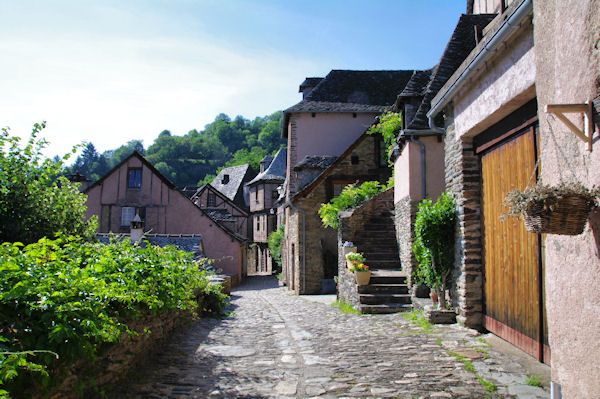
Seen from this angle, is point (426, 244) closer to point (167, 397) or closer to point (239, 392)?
point (239, 392)

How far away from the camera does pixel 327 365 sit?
536 cm

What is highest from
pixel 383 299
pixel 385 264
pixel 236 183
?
pixel 236 183

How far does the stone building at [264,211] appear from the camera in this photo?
123 ft

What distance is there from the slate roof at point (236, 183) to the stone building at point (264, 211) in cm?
321

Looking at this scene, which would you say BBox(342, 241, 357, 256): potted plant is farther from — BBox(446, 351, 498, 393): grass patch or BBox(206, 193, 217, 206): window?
BBox(206, 193, 217, 206): window

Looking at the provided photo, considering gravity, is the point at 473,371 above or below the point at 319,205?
below

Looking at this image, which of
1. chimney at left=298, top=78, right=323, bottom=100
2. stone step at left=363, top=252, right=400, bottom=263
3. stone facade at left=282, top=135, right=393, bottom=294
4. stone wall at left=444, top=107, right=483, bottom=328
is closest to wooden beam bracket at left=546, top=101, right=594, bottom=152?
stone wall at left=444, top=107, right=483, bottom=328

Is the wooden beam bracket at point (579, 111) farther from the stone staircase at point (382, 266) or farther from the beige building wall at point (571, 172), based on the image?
the stone staircase at point (382, 266)

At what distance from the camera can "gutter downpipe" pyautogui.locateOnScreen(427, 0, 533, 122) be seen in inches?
180

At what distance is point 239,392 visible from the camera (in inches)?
174

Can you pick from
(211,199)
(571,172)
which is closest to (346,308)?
(571,172)

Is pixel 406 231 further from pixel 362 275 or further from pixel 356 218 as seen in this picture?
pixel 356 218

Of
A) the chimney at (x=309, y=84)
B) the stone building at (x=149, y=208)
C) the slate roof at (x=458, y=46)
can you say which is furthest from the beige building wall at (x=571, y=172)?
the stone building at (x=149, y=208)

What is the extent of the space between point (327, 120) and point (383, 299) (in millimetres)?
12913
